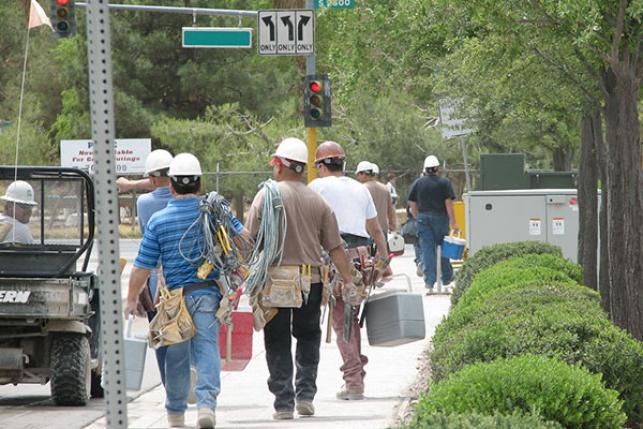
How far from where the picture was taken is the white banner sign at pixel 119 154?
96.0 ft

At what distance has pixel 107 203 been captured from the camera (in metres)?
3.68

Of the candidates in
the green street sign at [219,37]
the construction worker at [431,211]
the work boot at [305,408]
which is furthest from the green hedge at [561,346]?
the green street sign at [219,37]

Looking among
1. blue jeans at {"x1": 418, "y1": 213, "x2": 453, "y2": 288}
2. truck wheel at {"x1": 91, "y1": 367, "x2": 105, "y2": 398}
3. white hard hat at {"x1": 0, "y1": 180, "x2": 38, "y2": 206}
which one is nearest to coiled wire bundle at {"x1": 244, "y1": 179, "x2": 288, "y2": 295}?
truck wheel at {"x1": 91, "y1": 367, "x2": 105, "y2": 398}

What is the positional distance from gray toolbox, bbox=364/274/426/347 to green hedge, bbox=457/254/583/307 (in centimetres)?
61

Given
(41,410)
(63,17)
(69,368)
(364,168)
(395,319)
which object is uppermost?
(63,17)

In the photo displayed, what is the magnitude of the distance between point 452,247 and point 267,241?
10600 mm

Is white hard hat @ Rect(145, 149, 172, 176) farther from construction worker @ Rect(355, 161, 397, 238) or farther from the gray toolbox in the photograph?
construction worker @ Rect(355, 161, 397, 238)

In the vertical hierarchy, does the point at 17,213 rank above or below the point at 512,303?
above

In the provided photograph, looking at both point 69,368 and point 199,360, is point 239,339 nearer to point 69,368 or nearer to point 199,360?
point 199,360

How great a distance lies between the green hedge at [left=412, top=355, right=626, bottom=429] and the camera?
6203 millimetres

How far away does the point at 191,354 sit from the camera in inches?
375

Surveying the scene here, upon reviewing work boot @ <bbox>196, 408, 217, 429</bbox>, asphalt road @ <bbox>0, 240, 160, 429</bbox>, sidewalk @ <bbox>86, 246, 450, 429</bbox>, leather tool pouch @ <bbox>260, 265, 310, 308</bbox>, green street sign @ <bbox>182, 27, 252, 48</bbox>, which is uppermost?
green street sign @ <bbox>182, 27, 252, 48</bbox>

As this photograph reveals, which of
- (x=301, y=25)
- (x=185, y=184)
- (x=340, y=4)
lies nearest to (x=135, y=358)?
(x=185, y=184)

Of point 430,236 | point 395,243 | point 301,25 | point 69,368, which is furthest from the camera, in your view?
point 430,236
